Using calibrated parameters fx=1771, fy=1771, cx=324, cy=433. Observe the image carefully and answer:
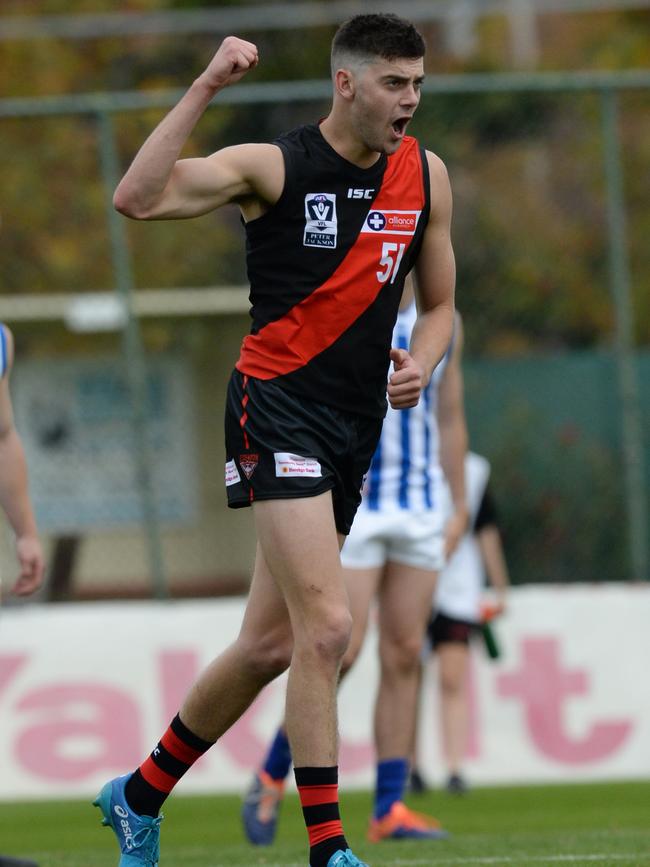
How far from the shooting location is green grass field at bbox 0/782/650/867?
6.08 metres

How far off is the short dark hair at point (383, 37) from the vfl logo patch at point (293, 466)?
1.16 m

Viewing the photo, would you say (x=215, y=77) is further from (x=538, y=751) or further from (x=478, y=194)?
(x=478, y=194)

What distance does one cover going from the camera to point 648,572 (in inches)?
430

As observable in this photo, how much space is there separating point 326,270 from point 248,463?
598 mm

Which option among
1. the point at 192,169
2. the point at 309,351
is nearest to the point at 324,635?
the point at 309,351

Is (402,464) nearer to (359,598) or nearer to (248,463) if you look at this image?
(359,598)

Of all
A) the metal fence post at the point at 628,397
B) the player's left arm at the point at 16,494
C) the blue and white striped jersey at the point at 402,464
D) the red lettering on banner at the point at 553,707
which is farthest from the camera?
the metal fence post at the point at 628,397

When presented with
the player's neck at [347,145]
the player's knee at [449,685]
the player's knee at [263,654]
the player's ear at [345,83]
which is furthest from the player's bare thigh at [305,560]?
the player's knee at [449,685]

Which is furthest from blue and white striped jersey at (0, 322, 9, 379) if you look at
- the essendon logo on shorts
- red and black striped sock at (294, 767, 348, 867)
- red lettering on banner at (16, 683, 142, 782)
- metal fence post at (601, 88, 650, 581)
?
metal fence post at (601, 88, 650, 581)

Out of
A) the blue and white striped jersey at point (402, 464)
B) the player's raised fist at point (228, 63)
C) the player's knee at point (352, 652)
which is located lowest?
the player's knee at point (352, 652)

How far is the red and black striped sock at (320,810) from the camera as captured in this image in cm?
483

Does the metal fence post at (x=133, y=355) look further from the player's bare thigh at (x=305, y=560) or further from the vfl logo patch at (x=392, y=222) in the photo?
the player's bare thigh at (x=305, y=560)

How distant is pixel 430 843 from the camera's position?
6.65m

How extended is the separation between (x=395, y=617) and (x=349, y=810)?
2238mm
